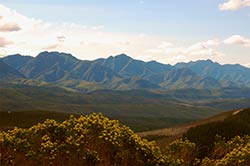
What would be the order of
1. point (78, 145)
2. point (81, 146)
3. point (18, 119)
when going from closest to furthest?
point (78, 145)
point (81, 146)
point (18, 119)

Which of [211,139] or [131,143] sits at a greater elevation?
[131,143]

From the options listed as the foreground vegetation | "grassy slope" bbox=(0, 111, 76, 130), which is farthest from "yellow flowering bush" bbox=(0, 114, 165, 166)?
"grassy slope" bbox=(0, 111, 76, 130)

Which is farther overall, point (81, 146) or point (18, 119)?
point (18, 119)

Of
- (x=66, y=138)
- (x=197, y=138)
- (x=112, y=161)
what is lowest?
(x=197, y=138)

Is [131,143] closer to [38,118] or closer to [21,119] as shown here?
[21,119]

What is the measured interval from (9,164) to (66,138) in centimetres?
190

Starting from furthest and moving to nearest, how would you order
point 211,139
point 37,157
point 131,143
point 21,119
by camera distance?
point 21,119 → point 211,139 → point 131,143 → point 37,157

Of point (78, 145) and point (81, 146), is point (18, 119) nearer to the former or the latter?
point (81, 146)

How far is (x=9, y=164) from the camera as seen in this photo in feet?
37.6

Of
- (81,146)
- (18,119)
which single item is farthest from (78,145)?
(18,119)

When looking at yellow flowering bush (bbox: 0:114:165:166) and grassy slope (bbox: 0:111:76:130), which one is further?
grassy slope (bbox: 0:111:76:130)

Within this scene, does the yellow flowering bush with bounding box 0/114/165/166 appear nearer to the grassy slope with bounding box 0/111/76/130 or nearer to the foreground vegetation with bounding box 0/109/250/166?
the foreground vegetation with bounding box 0/109/250/166

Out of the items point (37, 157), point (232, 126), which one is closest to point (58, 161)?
point (37, 157)

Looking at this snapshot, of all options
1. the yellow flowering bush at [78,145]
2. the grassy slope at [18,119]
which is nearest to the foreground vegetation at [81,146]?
the yellow flowering bush at [78,145]
